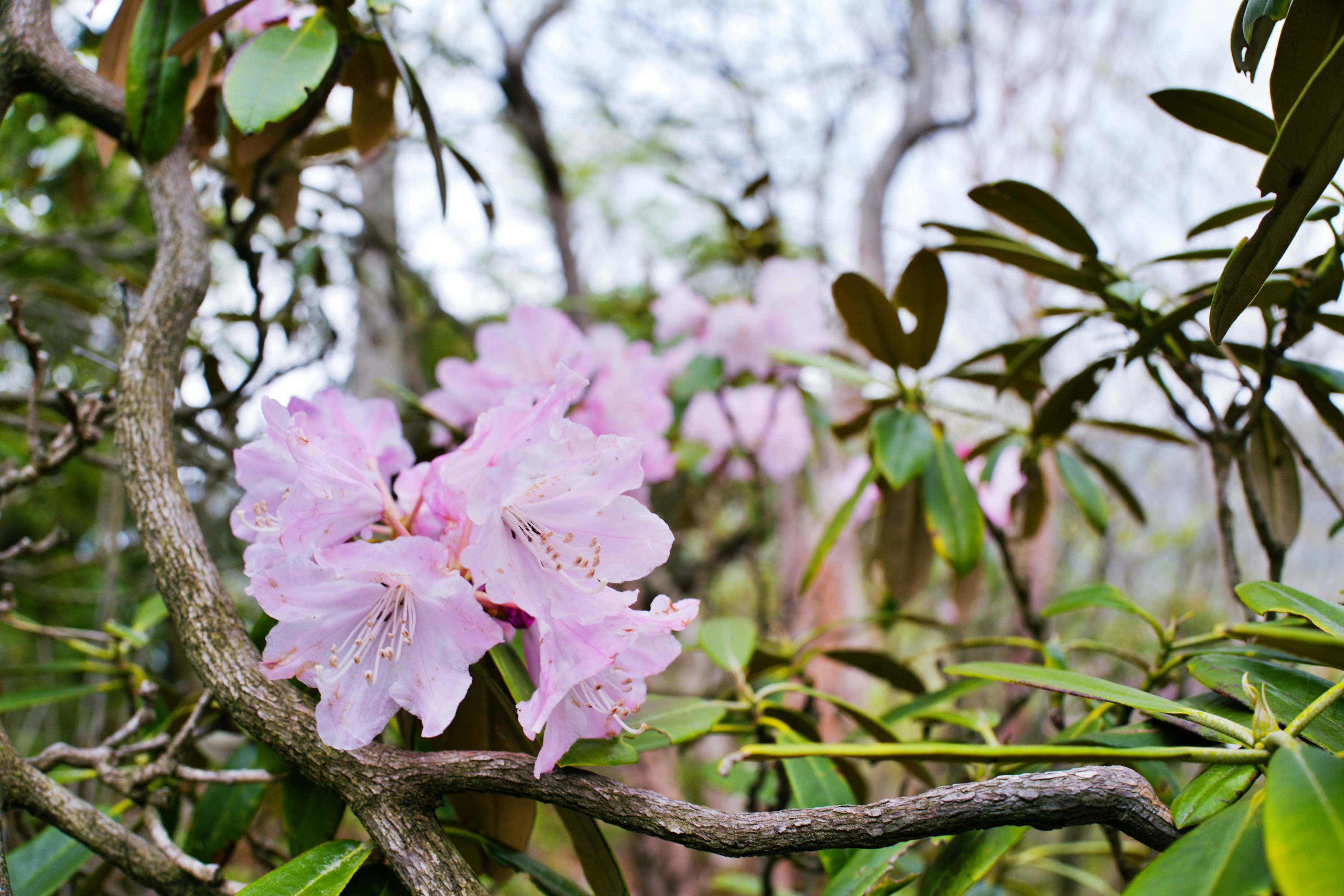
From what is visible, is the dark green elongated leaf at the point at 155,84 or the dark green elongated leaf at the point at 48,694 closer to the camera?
the dark green elongated leaf at the point at 155,84

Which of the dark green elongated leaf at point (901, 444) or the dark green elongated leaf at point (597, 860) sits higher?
the dark green elongated leaf at point (901, 444)

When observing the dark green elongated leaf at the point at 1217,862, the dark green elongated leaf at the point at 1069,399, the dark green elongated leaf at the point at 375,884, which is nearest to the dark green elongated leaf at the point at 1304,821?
the dark green elongated leaf at the point at 1217,862

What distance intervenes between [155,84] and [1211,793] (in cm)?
108

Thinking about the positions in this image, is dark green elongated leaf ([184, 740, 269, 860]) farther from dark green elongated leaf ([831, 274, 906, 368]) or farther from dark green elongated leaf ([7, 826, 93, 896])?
dark green elongated leaf ([831, 274, 906, 368])

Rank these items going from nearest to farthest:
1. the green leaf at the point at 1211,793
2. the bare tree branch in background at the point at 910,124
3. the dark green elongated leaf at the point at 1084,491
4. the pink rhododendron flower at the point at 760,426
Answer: the green leaf at the point at 1211,793 → the dark green elongated leaf at the point at 1084,491 → the pink rhododendron flower at the point at 760,426 → the bare tree branch in background at the point at 910,124

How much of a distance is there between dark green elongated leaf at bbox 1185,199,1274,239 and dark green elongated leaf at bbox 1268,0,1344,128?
23 centimetres

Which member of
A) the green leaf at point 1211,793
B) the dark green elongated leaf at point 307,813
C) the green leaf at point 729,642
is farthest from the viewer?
the green leaf at point 729,642

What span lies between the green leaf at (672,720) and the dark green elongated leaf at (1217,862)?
1.09ft

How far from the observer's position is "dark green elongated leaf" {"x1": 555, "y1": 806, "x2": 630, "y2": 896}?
585 millimetres

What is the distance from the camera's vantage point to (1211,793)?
435 millimetres

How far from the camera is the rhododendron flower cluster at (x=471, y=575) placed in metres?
0.51

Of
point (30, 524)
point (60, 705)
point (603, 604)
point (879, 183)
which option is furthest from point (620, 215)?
point (603, 604)

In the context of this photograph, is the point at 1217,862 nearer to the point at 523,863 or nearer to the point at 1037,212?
the point at 523,863

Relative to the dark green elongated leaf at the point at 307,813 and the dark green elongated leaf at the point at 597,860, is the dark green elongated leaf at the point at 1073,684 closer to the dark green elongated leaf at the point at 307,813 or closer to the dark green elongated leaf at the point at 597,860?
the dark green elongated leaf at the point at 597,860
